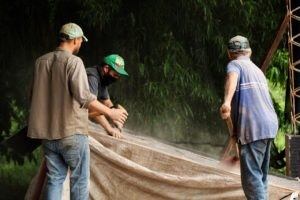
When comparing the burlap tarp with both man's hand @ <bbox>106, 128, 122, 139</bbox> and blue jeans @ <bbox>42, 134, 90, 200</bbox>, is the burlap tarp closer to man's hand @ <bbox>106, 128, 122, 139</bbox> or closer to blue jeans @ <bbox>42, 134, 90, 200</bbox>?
man's hand @ <bbox>106, 128, 122, 139</bbox>

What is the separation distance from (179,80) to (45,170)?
140 inches

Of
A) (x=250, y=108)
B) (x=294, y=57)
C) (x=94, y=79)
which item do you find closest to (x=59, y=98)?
(x=94, y=79)

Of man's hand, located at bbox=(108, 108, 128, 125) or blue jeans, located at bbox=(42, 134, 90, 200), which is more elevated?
man's hand, located at bbox=(108, 108, 128, 125)

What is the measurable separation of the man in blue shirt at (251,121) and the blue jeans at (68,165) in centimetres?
116

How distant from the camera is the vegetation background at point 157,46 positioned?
8.66 m

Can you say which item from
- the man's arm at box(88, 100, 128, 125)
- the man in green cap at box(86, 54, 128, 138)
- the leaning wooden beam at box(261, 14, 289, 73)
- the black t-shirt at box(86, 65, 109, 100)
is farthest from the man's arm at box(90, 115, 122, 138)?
the leaning wooden beam at box(261, 14, 289, 73)

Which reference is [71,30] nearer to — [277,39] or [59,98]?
[59,98]

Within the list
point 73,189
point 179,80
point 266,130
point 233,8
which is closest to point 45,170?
point 73,189

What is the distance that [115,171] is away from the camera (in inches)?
222

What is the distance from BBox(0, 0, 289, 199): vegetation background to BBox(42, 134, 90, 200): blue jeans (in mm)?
3534

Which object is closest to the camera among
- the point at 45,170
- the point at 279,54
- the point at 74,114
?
the point at 74,114

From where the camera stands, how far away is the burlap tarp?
553 cm

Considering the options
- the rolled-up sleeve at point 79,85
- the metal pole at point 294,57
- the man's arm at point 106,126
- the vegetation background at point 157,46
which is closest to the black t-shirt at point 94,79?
the man's arm at point 106,126

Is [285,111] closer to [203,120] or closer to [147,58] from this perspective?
[203,120]
